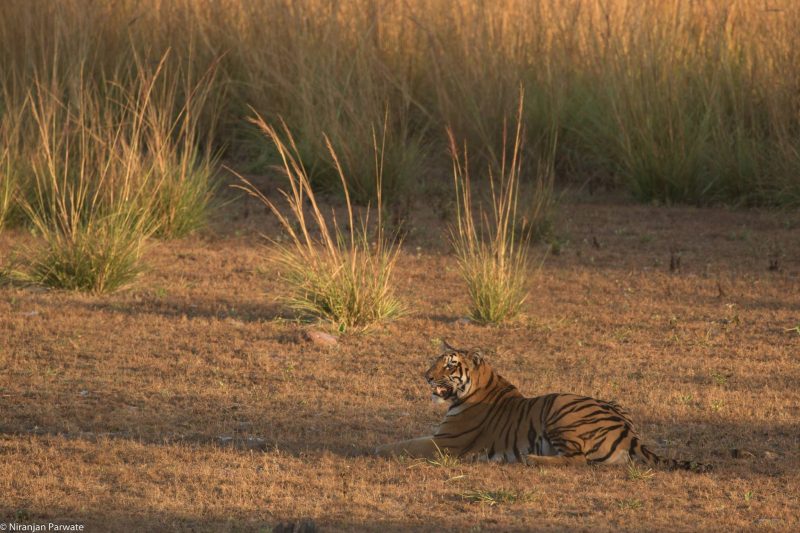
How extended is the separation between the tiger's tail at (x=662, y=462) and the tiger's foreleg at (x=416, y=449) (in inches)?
31.4

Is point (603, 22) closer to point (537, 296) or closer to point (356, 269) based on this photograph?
point (537, 296)

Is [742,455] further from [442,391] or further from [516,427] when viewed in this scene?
[442,391]

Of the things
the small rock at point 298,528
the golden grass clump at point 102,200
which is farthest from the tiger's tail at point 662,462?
the golden grass clump at point 102,200

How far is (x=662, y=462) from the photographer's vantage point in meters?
5.18

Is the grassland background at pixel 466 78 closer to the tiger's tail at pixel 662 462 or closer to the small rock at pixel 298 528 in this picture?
the tiger's tail at pixel 662 462

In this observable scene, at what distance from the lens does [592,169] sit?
510 inches

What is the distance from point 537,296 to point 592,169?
4457 millimetres

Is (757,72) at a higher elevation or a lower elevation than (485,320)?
higher

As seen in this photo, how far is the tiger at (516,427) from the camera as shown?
521cm

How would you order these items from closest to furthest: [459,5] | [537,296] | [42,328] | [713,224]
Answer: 1. [42,328]
2. [537,296]
3. [713,224]
4. [459,5]

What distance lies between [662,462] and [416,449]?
105 cm

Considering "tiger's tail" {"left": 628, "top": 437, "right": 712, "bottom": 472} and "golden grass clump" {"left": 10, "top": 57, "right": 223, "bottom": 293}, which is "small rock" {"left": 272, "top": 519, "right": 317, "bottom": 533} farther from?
"golden grass clump" {"left": 10, "top": 57, "right": 223, "bottom": 293}

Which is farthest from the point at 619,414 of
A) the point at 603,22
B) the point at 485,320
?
the point at 603,22

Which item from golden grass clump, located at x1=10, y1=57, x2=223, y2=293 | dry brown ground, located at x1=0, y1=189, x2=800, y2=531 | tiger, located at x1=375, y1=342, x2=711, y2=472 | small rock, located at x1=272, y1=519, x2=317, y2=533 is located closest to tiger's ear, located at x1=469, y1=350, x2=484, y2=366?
tiger, located at x1=375, y1=342, x2=711, y2=472
